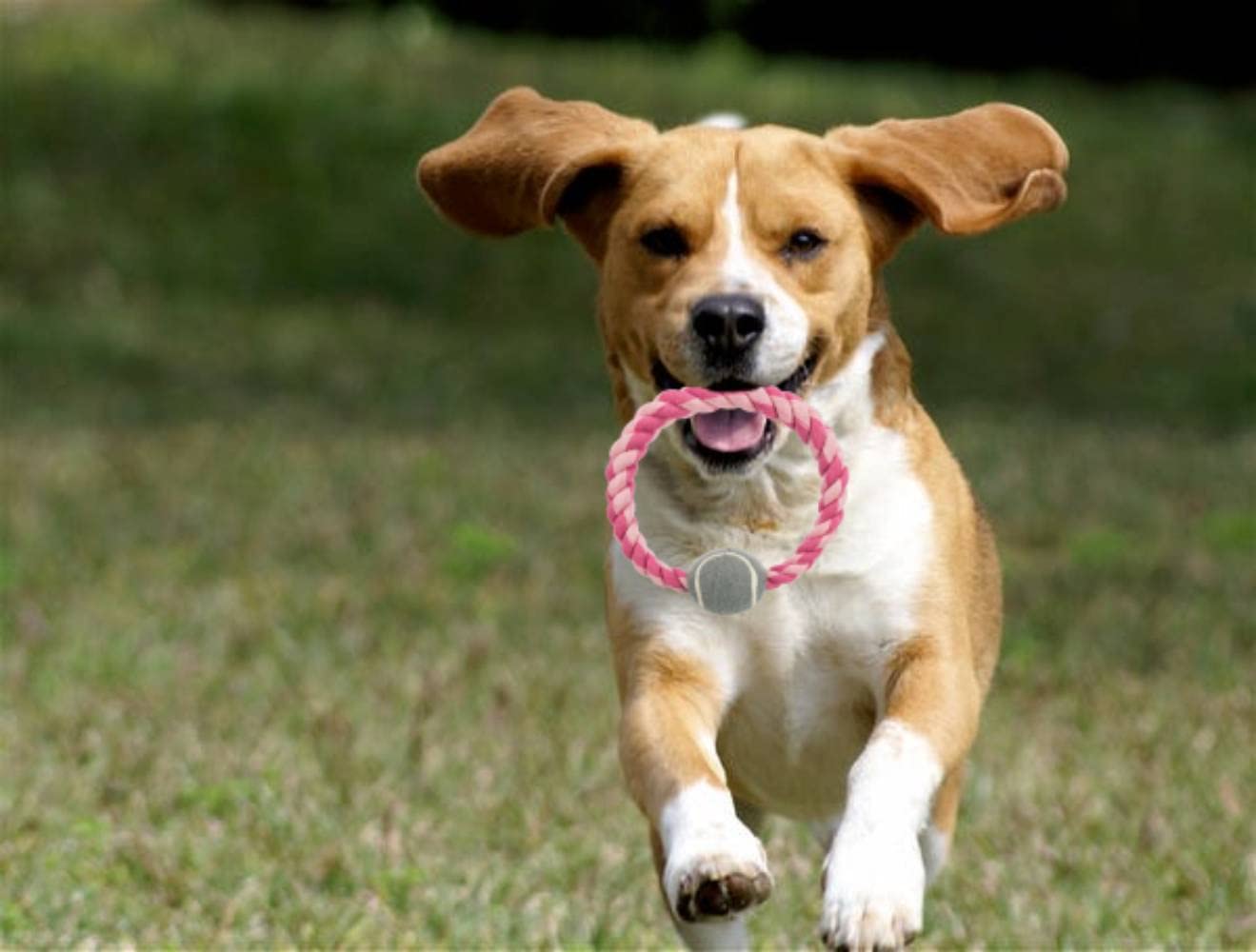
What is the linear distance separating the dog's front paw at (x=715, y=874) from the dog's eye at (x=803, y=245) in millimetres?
970

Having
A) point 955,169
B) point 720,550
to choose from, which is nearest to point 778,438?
point 720,550

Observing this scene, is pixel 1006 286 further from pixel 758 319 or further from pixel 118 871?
pixel 758 319

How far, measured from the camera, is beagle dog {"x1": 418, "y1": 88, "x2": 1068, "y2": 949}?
13.5ft

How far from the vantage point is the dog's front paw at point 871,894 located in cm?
375

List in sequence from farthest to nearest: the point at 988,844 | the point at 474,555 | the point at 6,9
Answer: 1. the point at 6,9
2. the point at 474,555
3. the point at 988,844

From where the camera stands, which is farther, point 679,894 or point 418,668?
point 418,668

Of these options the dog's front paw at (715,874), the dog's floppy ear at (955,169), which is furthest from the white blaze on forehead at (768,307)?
the dog's front paw at (715,874)

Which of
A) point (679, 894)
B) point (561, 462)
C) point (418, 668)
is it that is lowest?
point (561, 462)

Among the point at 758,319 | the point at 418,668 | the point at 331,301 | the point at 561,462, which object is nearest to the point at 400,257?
the point at 331,301

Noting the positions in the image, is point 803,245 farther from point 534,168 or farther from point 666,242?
point 534,168

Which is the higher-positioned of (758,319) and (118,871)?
(758,319)

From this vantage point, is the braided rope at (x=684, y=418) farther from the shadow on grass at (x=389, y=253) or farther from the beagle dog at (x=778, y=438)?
the shadow on grass at (x=389, y=253)

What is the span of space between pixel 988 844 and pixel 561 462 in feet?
18.7

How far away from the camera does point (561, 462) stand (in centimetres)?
1151
